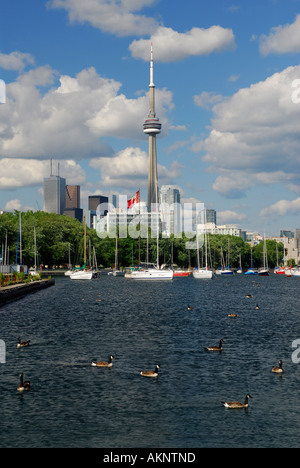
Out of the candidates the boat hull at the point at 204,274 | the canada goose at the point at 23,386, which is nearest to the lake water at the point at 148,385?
the canada goose at the point at 23,386

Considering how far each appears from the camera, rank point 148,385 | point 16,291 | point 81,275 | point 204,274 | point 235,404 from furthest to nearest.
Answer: point 204,274 < point 81,275 < point 16,291 < point 148,385 < point 235,404

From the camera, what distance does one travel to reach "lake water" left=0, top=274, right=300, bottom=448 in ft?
82.4

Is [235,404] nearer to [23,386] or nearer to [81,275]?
[23,386]

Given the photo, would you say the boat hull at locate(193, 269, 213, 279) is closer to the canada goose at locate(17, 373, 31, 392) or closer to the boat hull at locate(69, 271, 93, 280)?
the boat hull at locate(69, 271, 93, 280)

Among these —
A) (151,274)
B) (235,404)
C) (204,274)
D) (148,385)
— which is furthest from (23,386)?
(204,274)

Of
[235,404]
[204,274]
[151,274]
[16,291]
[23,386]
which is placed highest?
[151,274]

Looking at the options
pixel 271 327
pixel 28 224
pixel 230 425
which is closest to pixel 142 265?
pixel 28 224

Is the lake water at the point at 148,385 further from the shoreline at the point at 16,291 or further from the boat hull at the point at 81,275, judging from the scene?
the boat hull at the point at 81,275

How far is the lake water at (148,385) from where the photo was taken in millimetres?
25125

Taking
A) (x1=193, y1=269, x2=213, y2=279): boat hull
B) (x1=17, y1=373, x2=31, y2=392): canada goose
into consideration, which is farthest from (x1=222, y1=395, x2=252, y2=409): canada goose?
(x1=193, y1=269, x2=213, y2=279): boat hull

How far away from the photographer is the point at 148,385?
109 ft

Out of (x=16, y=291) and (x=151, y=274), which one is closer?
(x=16, y=291)
